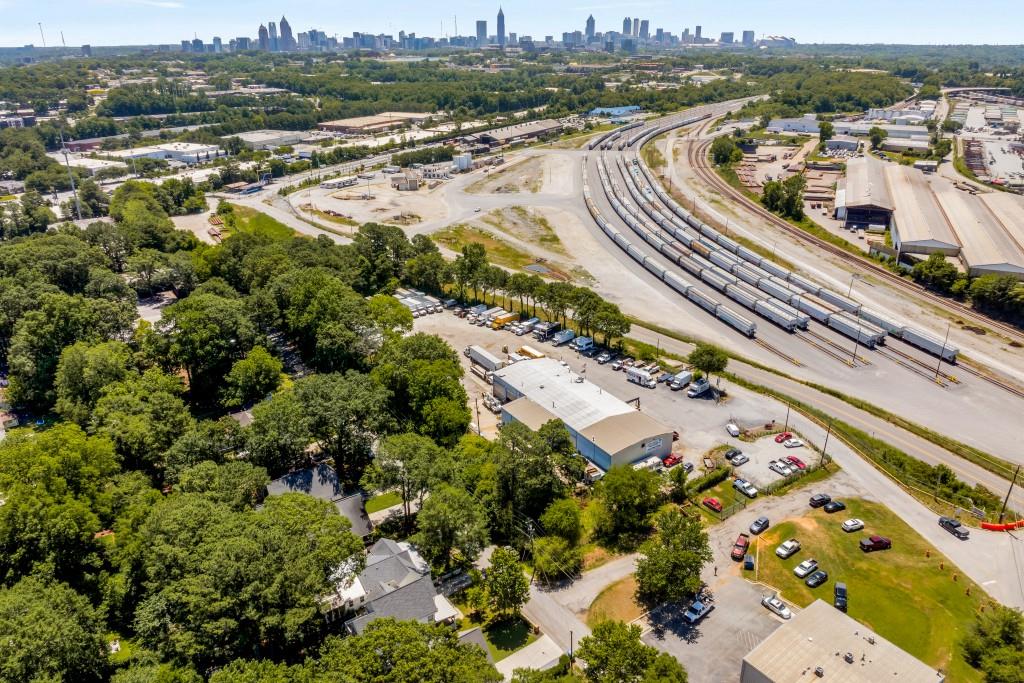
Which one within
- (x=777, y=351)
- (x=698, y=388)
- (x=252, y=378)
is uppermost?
(x=252, y=378)

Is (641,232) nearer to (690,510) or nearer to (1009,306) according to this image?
(1009,306)

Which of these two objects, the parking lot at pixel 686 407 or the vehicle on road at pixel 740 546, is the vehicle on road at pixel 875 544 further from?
the parking lot at pixel 686 407

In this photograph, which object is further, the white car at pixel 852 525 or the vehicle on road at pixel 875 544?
the white car at pixel 852 525

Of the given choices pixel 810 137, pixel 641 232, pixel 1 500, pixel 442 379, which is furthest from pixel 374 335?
pixel 810 137

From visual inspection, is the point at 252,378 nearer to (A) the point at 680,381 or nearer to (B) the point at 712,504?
(A) the point at 680,381

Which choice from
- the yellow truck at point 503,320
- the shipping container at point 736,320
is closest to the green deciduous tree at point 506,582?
the yellow truck at point 503,320

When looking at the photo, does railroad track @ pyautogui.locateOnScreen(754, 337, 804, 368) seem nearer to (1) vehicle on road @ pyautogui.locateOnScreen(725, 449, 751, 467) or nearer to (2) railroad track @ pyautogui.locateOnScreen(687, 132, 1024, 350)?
(1) vehicle on road @ pyautogui.locateOnScreen(725, 449, 751, 467)

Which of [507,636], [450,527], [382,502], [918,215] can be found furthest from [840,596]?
[918,215]
